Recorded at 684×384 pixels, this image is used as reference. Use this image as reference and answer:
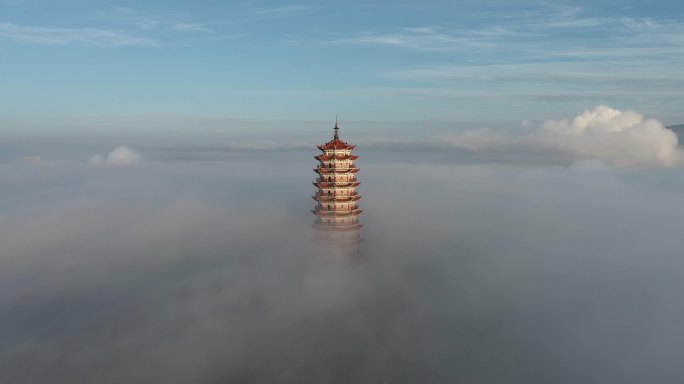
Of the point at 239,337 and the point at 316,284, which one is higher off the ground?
the point at 316,284

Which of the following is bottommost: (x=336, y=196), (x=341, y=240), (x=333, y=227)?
(x=341, y=240)

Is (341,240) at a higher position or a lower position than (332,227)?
lower

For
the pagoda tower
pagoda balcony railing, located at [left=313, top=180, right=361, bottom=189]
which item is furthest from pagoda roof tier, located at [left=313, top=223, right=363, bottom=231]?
pagoda balcony railing, located at [left=313, top=180, right=361, bottom=189]

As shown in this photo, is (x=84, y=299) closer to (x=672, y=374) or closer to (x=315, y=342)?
(x=315, y=342)

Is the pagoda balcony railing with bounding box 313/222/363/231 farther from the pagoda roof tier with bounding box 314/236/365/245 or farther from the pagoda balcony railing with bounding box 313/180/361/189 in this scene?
the pagoda balcony railing with bounding box 313/180/361/189

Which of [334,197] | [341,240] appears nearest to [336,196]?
[334,197]

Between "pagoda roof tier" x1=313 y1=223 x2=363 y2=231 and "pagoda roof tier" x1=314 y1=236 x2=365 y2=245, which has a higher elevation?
"pagoda roof tier" x1=313 y1=223 x2=363 y2=231

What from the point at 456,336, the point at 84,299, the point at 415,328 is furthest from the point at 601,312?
the point at 84,299

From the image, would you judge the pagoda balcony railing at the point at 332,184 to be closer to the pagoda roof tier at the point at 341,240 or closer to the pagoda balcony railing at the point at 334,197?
the pagoda balcony railing at the point at 334,197

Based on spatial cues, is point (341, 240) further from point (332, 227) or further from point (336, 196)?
point (336, 196)
